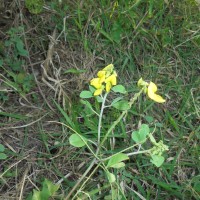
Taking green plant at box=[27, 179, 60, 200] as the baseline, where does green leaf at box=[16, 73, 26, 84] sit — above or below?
above

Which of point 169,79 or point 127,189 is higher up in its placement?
point 169,79

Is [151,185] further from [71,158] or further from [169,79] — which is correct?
[169,79]

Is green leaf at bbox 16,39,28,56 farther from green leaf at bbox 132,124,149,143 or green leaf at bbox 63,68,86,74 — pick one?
green leaf at bbox 132,124,149,143

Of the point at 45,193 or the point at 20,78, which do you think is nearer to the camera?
the point at 45,193

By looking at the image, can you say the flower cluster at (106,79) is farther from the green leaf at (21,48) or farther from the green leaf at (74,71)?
the green leaf at (21,48)

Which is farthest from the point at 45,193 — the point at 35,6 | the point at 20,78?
the point at 35,6

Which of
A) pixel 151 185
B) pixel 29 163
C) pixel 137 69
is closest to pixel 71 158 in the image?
pixel 29 163

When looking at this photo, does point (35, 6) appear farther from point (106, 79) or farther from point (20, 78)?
point (106, 79)

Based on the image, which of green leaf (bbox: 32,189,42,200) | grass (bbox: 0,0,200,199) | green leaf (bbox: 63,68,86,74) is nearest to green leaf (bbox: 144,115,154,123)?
grass (bbox: 0,0,200,199)
